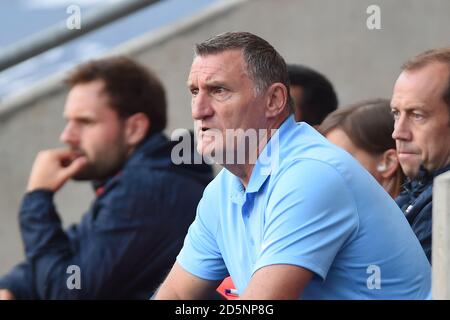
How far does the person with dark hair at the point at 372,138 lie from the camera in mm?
3512

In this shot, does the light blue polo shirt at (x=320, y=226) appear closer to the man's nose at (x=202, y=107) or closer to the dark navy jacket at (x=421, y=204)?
the man's nose at (x=202, y=107)

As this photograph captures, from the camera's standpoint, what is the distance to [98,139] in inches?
178

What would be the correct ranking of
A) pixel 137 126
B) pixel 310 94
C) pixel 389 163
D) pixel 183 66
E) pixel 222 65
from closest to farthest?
pixel 222 65 → pixel 389 163 → pixel 310 94 → pixel 137 126 → pixel 183 66

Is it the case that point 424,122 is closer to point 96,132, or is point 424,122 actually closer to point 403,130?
point 403,130

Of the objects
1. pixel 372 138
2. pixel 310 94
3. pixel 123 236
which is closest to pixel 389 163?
pixel 372 138

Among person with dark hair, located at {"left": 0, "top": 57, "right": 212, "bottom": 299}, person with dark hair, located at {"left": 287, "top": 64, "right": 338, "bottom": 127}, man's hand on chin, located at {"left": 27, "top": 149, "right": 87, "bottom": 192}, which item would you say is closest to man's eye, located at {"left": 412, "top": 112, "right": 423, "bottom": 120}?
person with dark hair, located at {"left": 287, "top": 64, "right": 338, "bottom": 127}

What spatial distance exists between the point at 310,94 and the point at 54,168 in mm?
1093

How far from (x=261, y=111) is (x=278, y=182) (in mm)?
229

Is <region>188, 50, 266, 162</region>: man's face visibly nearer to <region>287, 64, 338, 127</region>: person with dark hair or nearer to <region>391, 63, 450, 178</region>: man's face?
<region>391, 63, 450, 178</region>: man's face

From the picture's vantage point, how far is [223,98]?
2.65 metres

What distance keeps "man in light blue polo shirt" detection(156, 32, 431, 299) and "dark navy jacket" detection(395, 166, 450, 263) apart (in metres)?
0.39

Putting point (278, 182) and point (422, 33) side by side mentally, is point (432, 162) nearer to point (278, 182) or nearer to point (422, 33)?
point (278, 182)

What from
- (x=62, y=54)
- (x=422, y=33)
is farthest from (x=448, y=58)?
(x=62, y=54)

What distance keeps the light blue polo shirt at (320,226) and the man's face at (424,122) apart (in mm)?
565
